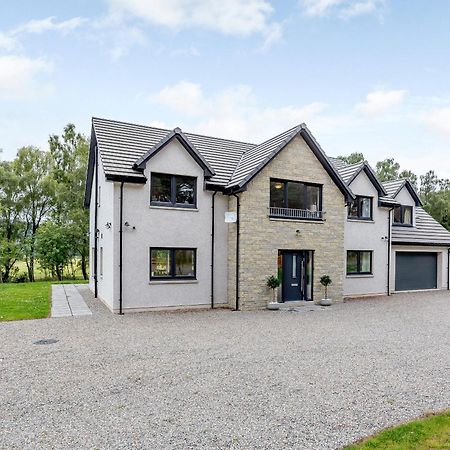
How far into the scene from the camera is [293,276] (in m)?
15.7

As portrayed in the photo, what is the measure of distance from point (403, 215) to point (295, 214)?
34.0ft

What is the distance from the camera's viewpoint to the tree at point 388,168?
A: 46.5 metres

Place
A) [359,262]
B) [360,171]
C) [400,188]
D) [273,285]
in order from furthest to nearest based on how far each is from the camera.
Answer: [400,188], [359,262], [360,171], [273,285]

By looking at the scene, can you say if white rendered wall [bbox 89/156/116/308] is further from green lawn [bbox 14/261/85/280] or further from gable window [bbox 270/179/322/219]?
green lawn [bbox 14/261/85/280]

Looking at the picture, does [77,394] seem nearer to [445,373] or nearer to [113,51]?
[445,373]

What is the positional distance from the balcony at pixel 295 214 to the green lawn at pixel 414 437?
10.7m

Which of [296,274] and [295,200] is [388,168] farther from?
[296,274]

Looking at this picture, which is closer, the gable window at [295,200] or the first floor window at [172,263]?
the first floor window at [172,263]

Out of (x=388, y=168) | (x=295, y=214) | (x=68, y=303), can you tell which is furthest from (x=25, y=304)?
(x=388, y=168)

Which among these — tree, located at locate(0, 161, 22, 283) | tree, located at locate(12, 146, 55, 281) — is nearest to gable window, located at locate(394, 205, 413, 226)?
tree, located at locate(12, 146, 55, 281)

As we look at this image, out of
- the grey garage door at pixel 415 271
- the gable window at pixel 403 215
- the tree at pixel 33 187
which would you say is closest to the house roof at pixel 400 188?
the gable window at pixel 403 215

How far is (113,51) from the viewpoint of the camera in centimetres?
1634

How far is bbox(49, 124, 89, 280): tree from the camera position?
2838 cm

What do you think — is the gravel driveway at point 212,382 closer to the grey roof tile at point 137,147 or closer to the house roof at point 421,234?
the grey roof tile at point 137,147
